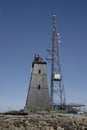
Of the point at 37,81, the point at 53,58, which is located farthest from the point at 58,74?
the point at 37,81

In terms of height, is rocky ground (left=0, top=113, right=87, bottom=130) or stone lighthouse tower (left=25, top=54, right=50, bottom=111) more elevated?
stone lighthouse tower (left=25, top=54, right=50, bottom=111)

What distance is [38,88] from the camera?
50906 millimetres

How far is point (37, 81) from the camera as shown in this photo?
168 feet

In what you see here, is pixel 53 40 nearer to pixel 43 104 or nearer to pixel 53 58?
pixel 53 58

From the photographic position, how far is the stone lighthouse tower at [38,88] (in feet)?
165

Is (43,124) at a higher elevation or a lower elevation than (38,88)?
lower

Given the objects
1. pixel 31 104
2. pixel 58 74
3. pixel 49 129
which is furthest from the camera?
pixel 58 74

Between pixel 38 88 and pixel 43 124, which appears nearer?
pixel 43 124

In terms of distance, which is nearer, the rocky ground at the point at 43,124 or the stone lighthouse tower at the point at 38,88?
the rocky ground at the point at 43,124

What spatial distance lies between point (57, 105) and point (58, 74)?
Result: 5.76 m

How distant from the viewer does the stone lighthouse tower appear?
5028cm

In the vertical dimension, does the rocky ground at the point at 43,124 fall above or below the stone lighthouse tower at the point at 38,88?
below

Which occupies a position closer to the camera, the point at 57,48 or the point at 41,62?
the point at 41,62

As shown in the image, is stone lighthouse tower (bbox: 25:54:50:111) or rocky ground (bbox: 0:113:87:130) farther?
stone lighthouse tower (bbox: 25:54:50:111)
